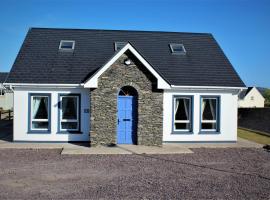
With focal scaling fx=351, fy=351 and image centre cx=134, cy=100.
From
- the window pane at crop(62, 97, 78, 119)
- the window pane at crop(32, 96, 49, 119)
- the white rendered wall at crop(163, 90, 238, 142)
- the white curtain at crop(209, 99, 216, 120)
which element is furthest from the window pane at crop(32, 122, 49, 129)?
the white curtain at crop(209, 99, 216, 120)

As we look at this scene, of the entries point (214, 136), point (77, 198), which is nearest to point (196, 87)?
point (214, 136)

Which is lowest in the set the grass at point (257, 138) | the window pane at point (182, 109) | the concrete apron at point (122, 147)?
the grass at point (257, 138)

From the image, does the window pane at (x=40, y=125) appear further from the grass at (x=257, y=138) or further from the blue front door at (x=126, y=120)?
the grass at (x=257, y=138)

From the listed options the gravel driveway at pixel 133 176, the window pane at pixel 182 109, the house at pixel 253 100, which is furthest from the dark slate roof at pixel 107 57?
the house at pixel 253 100

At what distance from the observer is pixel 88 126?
18.3 metres

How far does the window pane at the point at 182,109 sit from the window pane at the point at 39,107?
22.6 ft

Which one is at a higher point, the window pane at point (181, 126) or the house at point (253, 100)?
the house at point (253, 100)

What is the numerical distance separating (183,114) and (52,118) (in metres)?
6.95

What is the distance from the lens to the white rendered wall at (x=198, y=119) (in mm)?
18656

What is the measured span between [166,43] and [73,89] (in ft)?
23.3

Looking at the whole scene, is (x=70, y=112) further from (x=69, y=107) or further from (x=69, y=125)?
(x=69, y=125)

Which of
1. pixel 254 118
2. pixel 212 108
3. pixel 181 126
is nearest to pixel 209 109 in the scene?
pixel 212 108

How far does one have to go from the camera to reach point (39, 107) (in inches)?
720

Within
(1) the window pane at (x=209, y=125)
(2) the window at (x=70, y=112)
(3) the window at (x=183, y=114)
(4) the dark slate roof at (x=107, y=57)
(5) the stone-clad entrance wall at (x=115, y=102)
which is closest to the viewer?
(5) the stone-clad entrance wall at (x=115, y=102)
